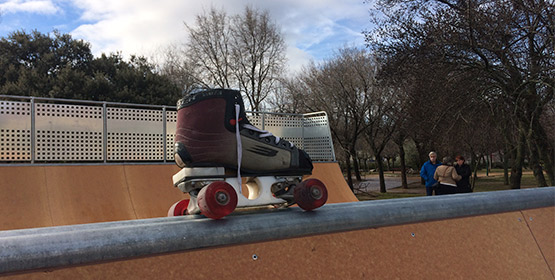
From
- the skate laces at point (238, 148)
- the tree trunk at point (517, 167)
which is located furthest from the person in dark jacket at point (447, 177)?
the tree trunk at point (517, 167)

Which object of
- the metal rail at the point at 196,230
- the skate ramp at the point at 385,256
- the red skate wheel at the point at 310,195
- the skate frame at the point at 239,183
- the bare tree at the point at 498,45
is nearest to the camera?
the metal rail at the point at 196,230

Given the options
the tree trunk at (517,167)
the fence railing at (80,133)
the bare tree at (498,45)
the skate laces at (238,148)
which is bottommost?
the tree trunk at (517,167)

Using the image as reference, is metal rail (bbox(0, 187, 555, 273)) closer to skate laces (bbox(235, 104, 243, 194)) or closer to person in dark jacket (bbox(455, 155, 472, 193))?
skate laces (bbox(235, 104, 243, 194))

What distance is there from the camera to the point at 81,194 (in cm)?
847

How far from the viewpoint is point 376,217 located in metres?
2.10

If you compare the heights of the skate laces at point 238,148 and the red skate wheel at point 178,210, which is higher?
the skate laces at point 238,148

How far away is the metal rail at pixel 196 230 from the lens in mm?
1364

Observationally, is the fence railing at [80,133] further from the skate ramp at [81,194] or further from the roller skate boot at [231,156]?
the roller skate boot at [231,156]

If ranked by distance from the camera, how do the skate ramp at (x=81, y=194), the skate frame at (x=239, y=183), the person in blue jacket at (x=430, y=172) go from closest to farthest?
the skate frame at (x=239, y=183), the skate ramp at (x=81, y=194), the person in blue jacket at (x=430, y=172)

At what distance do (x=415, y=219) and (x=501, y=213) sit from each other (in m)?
0.80

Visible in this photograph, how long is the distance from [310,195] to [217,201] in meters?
0.53

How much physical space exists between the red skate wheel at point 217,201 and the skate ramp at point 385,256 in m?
0.25

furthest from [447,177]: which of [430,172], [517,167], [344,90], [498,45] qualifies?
[344,90]

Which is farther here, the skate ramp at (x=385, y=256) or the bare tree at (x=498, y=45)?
the bare tree at (x=498, y=45)
